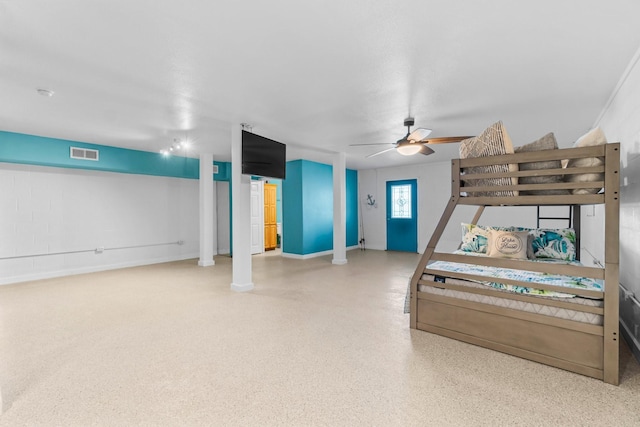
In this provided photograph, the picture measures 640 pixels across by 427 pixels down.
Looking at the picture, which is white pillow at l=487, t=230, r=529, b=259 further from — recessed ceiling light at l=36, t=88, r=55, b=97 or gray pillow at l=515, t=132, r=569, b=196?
recessed ceiling light at l=36, t=88, r=55, b=97

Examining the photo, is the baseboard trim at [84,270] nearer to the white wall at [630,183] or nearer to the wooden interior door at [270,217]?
the wooden interior door at [270,217]

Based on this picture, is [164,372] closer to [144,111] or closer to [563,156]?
[144,111]

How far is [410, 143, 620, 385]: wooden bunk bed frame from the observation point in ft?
6.99

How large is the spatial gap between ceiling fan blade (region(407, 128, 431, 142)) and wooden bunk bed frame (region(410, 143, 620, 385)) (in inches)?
42.3

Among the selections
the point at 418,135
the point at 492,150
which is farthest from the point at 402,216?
the point at 492,150

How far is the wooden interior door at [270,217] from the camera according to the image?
8.80 metres

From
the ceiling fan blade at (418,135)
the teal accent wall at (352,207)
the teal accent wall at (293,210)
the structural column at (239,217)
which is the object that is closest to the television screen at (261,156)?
the structural column at (239,217)

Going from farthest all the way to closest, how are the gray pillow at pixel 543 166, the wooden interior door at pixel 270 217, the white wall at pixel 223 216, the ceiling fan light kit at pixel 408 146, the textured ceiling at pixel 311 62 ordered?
the wooden interior door at pixel 270 217 < the white wall at pixel 223 216 < the ceiling fan light kit at pixel 408 146 < the gray pillow at pixel 543 166 < the textured ceiling at pixel 311 62

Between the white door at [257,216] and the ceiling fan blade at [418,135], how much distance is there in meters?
5.12

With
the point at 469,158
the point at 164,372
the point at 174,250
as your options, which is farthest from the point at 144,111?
the point at 174,250

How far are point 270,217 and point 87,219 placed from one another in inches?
168

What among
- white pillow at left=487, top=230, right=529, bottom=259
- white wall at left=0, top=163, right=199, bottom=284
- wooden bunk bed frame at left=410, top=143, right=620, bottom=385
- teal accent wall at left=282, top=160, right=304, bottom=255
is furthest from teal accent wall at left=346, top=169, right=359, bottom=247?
wooden bunk bed frame at left=410, top=143, right=620, bottom=385

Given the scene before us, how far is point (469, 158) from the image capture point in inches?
109

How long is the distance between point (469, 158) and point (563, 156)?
2.16 ft
